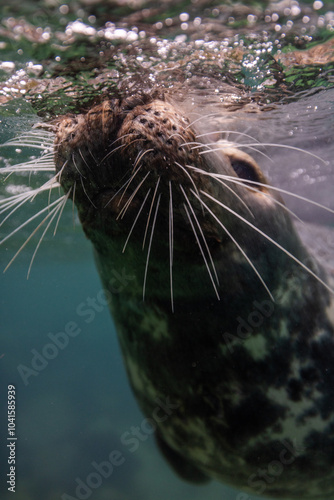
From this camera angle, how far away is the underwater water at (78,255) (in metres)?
3.75

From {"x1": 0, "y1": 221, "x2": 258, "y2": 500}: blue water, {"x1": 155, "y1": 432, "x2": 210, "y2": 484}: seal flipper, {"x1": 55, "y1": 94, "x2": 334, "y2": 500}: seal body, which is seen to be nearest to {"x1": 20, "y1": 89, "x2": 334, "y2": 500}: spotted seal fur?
{"x1": 55, "y1": 94, "x2": 334, "y2": 500}: seal body

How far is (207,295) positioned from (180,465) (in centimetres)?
186

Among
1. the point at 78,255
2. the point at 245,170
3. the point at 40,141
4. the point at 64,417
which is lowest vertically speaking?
the point at 64,417

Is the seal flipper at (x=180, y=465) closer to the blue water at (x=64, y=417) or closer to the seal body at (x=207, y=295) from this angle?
the seal body at (x=207, y=295)

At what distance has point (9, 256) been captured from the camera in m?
20.8

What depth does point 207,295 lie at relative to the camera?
221 centimetres

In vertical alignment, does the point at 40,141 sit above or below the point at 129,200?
above

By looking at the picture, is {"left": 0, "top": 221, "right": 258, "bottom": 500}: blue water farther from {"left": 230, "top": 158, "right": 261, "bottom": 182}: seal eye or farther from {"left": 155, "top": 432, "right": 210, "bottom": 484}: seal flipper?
{"left": 230, "top": 158, "right": 261, "bottom": 182}: seal eye

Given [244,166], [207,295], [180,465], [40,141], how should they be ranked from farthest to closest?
[40,141] → [180,465] → [244,166] → [207,295]

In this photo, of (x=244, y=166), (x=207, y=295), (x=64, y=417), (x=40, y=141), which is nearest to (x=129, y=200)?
(x=207, y=295)

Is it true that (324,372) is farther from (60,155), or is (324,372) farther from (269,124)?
(269,124)

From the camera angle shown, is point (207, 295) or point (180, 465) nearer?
point (207, 295)

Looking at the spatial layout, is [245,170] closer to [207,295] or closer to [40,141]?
[207,295]

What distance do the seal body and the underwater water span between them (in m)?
0.59
